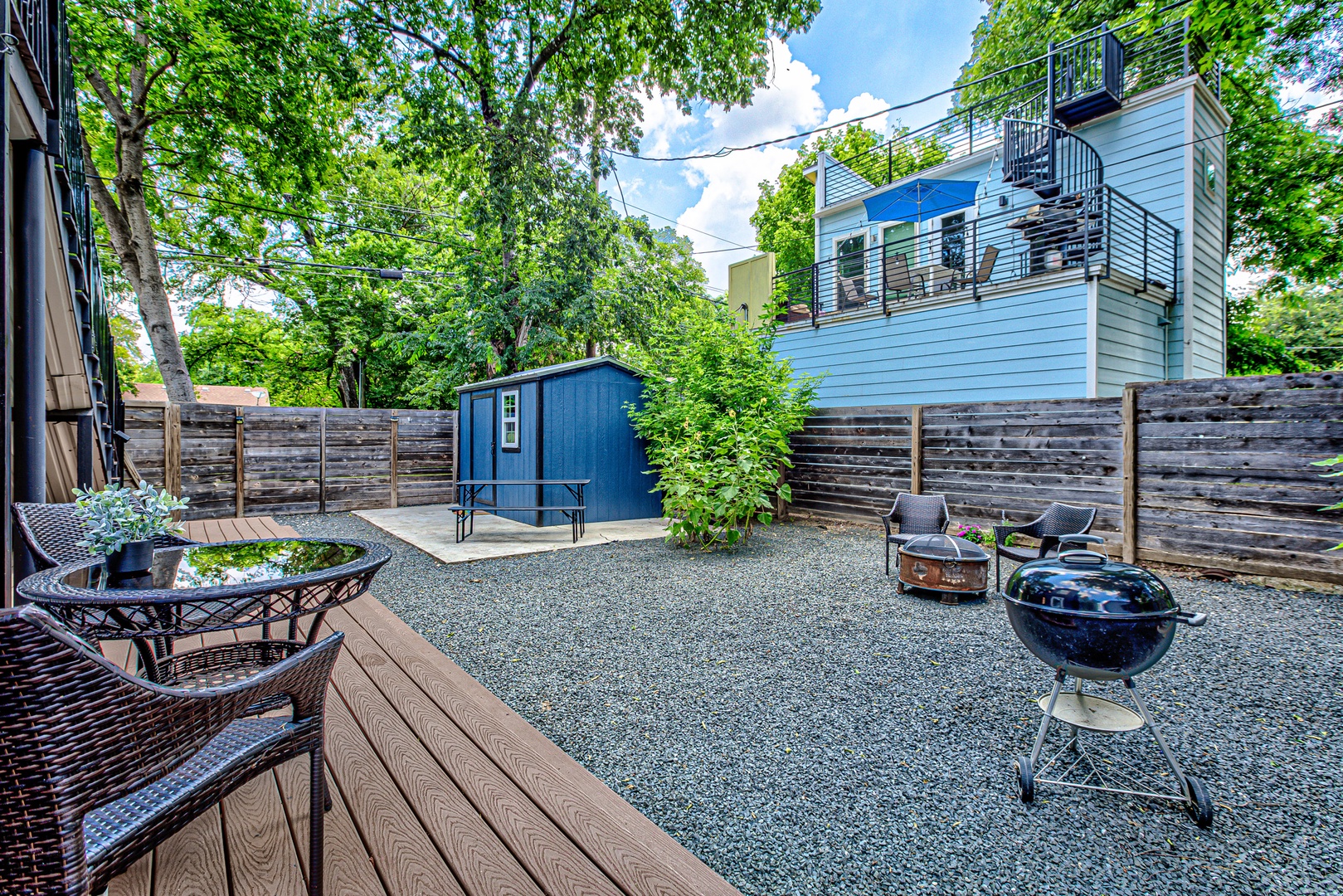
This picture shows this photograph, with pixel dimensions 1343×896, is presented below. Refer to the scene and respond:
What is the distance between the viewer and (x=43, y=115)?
2561mm

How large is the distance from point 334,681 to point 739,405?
4970mm

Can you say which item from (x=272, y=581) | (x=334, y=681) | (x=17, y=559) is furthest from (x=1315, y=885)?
(x=17, y=559)

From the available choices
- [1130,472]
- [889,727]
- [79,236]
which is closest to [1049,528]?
[1130,472]

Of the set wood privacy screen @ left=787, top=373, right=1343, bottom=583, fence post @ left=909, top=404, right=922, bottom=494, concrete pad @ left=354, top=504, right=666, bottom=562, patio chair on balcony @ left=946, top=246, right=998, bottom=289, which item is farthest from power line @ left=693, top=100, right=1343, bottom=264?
concrete pad @ left=354, top=504, right=666, bottom=562

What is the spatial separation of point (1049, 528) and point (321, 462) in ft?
30.9

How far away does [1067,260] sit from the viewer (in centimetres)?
688

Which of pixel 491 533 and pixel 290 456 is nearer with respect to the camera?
pixel 491 533

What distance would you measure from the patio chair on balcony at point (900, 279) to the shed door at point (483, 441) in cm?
620

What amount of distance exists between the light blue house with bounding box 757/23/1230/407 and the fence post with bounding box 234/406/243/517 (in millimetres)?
8485

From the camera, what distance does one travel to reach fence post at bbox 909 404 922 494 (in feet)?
21.1

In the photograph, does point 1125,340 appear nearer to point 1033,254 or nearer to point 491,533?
point 1033,254

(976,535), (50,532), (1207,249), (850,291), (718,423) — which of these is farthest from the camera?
(850,291)

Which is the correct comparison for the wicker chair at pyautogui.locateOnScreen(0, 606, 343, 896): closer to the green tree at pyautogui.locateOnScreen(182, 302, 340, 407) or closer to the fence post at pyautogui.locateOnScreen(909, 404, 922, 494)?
the fence post at pyautogui.locateOnScreen(909, 404, 922, 494)

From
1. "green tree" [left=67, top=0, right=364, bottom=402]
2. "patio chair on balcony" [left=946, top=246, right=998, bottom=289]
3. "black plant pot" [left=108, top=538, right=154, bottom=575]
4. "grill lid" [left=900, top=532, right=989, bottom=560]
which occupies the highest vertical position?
"green tree" [left=67, top=0, right=364, bottom=402]
